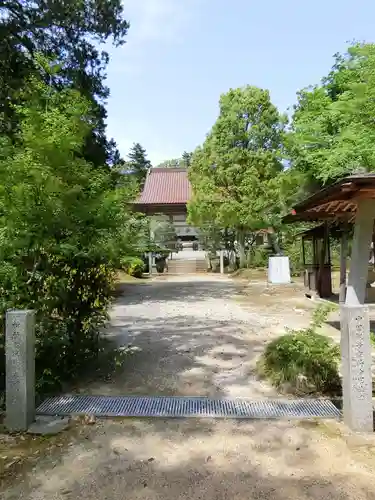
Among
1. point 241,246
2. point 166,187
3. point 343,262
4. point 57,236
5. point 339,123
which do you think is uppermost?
point 166,187

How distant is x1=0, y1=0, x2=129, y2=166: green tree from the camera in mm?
8805

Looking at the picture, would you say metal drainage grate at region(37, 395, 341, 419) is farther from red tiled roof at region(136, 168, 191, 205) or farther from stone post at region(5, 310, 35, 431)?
red tiled roof at region(136, 168, 191, 205)

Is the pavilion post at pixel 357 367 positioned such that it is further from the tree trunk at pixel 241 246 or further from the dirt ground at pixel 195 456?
the tree trunk at pixel 241 246

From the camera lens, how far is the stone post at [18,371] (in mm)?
3379

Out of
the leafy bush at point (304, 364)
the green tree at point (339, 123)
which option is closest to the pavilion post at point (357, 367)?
the leafy bush at point (304, 364)

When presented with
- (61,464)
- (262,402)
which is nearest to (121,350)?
(262,402)

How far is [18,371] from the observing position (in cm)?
341

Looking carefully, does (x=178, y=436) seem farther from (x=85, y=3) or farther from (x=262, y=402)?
(x=85, y=3)

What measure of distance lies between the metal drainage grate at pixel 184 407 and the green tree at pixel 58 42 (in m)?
6.14

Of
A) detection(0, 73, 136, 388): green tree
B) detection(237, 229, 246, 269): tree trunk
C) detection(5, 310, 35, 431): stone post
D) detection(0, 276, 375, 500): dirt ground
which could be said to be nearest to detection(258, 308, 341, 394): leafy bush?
detection(0, 276, 375, 500): dirt ground

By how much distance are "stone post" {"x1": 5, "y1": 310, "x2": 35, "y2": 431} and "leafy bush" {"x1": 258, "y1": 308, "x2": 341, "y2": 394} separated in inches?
95.9

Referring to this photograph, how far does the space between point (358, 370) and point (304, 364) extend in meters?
0.99

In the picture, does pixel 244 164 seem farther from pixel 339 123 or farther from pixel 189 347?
pixel 189 347

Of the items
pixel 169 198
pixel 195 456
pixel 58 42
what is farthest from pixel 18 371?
pixel 169 198
